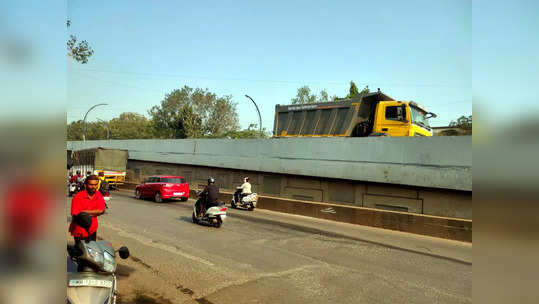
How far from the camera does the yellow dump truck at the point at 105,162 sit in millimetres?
22078

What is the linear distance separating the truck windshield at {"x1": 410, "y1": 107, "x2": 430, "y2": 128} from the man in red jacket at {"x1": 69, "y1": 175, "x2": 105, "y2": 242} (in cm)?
1336

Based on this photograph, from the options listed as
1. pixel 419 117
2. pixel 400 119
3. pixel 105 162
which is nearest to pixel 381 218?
pixel 400 119

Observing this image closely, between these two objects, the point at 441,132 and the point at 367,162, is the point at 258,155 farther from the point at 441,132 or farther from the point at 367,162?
the point at 441,132

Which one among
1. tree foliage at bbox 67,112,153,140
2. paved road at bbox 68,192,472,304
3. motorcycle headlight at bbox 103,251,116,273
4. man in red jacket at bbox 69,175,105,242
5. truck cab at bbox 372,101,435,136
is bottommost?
paved road at bbox 68,192,472,304

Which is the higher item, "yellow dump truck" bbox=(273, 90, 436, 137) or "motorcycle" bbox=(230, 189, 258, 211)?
"yellow dump truck" bbox=(273, 90, 436, 137)

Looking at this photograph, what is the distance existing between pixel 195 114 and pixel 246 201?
41310mm

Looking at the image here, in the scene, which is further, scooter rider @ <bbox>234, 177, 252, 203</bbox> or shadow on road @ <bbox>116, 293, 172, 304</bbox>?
scooter rider @ <bbox>234, 177, 252, 203</bbox>

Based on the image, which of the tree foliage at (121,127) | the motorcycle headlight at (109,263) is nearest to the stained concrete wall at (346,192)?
the motorcycle headlight at (109,263)

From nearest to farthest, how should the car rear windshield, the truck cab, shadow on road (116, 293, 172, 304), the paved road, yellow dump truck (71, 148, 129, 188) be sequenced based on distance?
shadow on road (116, 293, 172, 304), the paved road, the truck cab, the car rear windshield, yellow dump truck (71, 148, 129, 188)

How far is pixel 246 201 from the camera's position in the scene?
15.2 meters

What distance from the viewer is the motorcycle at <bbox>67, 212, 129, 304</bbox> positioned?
2.74 meters

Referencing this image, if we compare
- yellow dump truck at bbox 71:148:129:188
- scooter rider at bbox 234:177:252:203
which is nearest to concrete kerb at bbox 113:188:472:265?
scooter rider at bbox 234:177:252:203

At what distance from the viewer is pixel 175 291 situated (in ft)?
15.7

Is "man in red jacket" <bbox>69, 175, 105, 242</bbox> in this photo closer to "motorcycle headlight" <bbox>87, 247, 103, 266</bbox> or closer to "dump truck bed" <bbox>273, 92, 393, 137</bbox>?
"motorcycle headlight" <bbox>87, 247, 103, 266</bbox>
